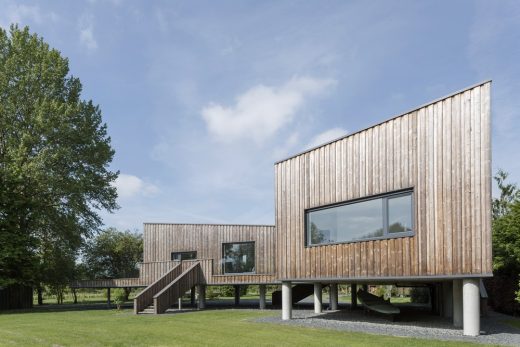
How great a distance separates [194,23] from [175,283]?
13.0 meters

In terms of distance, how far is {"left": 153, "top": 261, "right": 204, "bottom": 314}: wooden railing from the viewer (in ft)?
74.1

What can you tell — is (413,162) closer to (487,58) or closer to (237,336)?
(487,58)

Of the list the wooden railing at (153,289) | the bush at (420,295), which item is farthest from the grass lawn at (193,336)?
the bush at (420,295)

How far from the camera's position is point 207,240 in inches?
1089

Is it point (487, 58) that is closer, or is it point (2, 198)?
point (487, 58)

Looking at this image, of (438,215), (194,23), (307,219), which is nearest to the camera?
(438,215)

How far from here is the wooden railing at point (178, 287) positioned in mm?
22594

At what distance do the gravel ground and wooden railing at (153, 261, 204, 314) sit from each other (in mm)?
6819

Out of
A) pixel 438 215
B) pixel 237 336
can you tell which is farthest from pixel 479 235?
pixel 237 336

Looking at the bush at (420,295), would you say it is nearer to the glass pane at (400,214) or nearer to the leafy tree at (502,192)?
the leafy tree at (502,192)

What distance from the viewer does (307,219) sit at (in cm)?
1720

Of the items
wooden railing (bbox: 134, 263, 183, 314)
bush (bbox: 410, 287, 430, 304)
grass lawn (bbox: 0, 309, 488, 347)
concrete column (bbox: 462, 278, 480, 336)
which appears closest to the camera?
grass lawn (bbox: 0, 309, 488, 347)

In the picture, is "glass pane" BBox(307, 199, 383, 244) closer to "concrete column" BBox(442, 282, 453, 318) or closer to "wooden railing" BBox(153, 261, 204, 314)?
"concrete column" BBox(442, 282, 453, 318)

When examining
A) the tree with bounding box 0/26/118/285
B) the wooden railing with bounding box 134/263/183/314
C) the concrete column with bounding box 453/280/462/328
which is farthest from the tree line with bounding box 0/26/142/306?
the concrete column with bounding box 453/280/462/328
